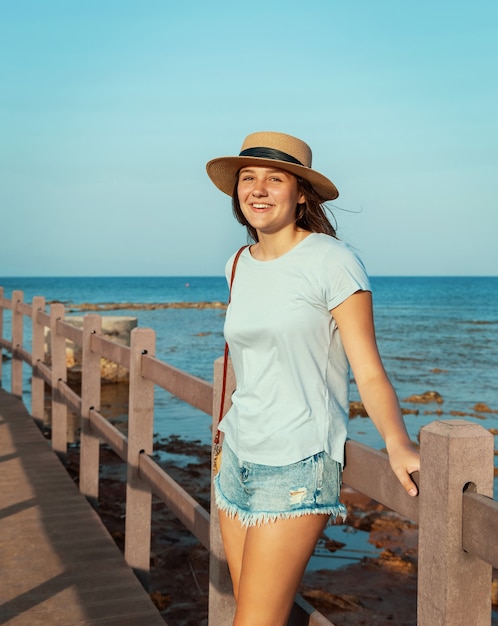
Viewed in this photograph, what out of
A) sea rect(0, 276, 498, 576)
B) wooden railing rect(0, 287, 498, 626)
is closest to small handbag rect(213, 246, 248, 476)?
wooden railing rect(0, 287, 498, 626)

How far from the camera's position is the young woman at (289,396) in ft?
6.31

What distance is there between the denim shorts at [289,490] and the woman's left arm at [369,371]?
0.69 ft

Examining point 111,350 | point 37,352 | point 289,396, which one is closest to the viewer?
point 289,396

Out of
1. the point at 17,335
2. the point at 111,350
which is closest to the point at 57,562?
the point at 111,350

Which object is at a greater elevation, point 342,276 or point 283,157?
point 283,157

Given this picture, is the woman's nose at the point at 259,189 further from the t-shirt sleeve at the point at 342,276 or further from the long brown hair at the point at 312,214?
the t-shirt sleeve at the point at 342,276

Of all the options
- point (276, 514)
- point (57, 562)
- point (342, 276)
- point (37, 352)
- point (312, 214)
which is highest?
point (312, 214)

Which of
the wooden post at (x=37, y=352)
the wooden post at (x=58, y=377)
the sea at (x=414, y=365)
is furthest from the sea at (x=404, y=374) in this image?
the wooden post at (x=58, y=377)

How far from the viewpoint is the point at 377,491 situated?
1891 millimetres

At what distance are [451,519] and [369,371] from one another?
Result: 451 mm

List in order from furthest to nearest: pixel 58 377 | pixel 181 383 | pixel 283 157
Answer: pixel 58 377
pixel 181 383
pixel 283 157

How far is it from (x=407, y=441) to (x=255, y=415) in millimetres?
467

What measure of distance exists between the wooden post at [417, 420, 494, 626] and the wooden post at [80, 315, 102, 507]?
13.1 ft

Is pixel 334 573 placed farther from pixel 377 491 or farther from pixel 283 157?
pixel 283 157
